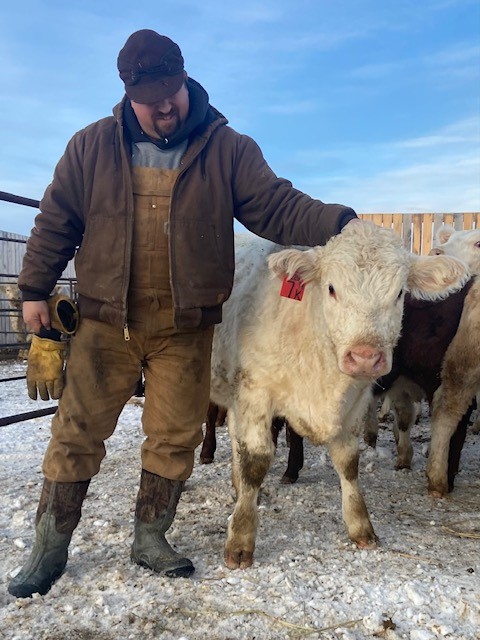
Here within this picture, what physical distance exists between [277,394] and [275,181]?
1211 millimetres

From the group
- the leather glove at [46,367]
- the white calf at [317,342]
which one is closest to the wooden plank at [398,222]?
the white calf at [317,342]

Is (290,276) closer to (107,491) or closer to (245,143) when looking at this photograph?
(245,143)

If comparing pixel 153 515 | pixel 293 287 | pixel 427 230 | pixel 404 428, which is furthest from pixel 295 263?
pixel 427 230

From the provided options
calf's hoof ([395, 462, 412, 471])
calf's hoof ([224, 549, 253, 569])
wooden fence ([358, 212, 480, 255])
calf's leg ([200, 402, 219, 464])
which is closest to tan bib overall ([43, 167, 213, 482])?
calf's hoof ([224, 549, 253, 569])

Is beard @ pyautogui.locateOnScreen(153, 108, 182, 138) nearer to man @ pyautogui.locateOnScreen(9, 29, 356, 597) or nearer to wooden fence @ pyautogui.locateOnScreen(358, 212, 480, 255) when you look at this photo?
man @ pyautogui.locateOnScreen(9, 29, 356, 597)

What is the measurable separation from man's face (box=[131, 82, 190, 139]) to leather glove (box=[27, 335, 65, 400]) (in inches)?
47.4

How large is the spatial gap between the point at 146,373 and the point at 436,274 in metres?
1.66

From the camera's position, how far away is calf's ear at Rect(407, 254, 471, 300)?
3215 mm

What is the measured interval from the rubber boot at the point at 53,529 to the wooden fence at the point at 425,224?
9451mm

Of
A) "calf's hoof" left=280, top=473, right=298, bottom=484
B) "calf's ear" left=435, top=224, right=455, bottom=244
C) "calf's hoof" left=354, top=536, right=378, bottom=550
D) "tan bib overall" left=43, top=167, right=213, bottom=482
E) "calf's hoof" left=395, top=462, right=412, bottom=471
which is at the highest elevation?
"calf's ear" left=435, top=224, right=455, bottom=244

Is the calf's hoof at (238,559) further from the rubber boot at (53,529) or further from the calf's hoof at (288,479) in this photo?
the calf's hoof at (288,479)

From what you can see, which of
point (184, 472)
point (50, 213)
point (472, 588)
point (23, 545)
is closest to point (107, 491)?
point (23, 545)

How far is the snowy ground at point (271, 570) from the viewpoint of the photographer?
2555mm

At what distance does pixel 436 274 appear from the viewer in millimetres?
3213
